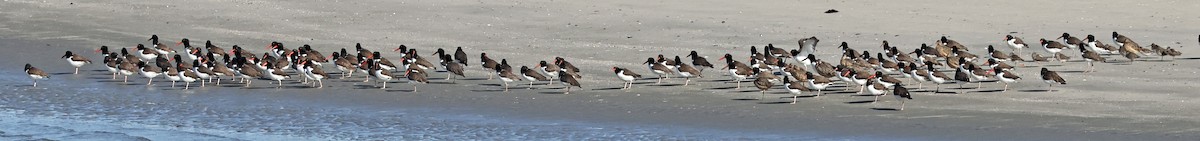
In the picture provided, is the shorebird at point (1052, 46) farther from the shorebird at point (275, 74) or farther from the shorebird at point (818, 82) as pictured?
the shorebird at point (275, 74)

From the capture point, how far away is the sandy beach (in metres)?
20.8

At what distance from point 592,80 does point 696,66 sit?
2023 millimetres

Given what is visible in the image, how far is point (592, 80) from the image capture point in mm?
25734

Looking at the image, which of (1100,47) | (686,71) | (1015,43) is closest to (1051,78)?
(686,71)

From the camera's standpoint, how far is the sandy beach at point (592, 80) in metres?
20.8

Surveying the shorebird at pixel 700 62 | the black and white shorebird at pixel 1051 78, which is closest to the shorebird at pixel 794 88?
the black and white shorebird at pixel 1051 78

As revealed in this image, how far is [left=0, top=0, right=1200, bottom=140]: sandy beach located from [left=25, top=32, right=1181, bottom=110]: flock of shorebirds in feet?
0.69

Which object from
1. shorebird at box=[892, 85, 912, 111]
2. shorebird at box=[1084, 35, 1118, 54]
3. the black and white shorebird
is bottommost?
shorebird at box=[892, 85, 912, 111]

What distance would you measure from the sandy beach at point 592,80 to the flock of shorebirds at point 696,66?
0.21m

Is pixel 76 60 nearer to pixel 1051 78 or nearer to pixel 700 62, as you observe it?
pixel 700 62

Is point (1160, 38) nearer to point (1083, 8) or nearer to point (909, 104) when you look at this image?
point (1083, 8)

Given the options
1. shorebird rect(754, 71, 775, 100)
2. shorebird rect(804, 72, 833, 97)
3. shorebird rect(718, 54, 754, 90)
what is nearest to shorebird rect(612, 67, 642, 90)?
shorebird rect(718, 54, 754, 90)

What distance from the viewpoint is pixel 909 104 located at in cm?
2264

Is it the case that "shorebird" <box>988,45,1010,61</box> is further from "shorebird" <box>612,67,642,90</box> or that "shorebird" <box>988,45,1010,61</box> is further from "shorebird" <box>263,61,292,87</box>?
"shorebird" <box>263,61,292,87</box>
